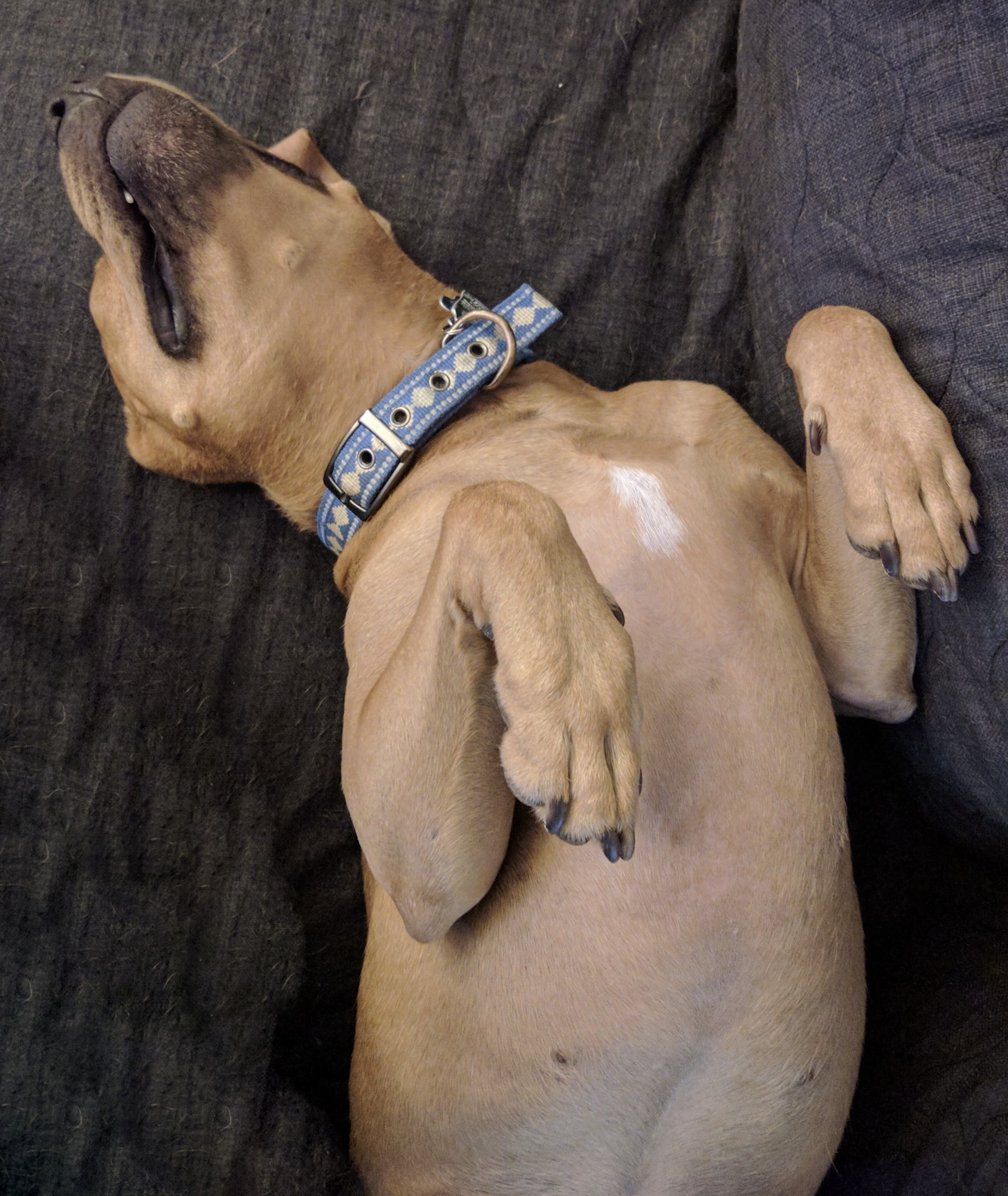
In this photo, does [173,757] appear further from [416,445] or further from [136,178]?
[136,178]

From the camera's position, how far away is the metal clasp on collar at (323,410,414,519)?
6.02ft

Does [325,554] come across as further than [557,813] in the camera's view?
Yes

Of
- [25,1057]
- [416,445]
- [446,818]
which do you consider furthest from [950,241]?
Result: [25,1057]

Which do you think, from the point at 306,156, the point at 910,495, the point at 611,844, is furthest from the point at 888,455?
the point at 306,156

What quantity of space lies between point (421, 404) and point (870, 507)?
841mm

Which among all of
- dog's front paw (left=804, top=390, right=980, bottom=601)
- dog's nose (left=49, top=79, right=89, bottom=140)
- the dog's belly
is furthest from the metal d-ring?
dog's nose (left=49, top=79, right=89, bottom=140)

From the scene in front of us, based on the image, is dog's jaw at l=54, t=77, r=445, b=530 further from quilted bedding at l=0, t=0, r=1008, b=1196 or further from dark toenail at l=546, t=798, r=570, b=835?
dark toenail at l=546, t=798, r=570, b=835

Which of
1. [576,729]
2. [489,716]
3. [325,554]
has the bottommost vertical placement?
[325,554]

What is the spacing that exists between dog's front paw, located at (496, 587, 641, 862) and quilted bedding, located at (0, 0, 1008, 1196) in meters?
0.74

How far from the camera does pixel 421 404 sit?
1.84 meters

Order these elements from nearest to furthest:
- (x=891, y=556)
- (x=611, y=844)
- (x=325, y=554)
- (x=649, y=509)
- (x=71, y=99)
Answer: (x=611, y=844) < (x=891, y=556) < (x=649, y=509) < (x=71, y=99) < (x=325, y=554)

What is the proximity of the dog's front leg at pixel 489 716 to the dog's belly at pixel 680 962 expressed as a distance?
0.17m

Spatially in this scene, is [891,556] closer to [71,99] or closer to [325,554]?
[325,554]

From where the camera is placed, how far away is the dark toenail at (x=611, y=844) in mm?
1267
